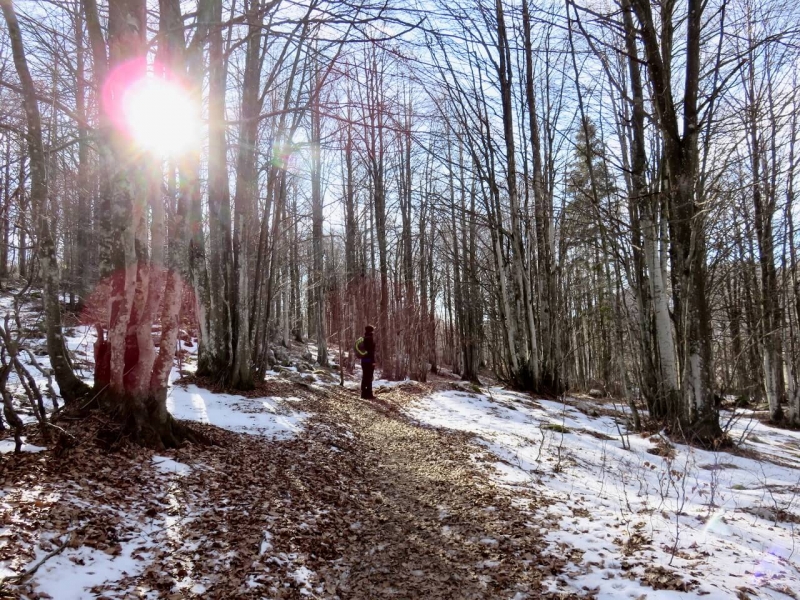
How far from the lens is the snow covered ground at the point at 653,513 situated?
288 centimetres

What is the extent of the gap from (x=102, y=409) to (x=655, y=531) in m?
5.56

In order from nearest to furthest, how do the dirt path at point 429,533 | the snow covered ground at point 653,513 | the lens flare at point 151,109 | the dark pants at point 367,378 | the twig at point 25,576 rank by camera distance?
the twig at point 25,576 → the snow covered ground at point 653,513 → the dirt path at point 429,533 → the lens flare at point 151,109 → the dark pants at point 367,378

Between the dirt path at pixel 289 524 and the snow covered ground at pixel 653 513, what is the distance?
16.8 inches

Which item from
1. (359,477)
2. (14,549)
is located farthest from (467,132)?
(14,549)

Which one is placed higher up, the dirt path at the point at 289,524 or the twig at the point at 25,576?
the twig at the point at 25,576

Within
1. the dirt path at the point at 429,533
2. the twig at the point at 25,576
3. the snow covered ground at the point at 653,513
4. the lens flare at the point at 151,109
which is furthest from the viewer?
the lens flare at the point at 151,109

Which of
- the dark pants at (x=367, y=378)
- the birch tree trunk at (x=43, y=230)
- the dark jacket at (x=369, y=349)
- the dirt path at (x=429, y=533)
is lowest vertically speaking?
the dirt path at (x=429, y=533)

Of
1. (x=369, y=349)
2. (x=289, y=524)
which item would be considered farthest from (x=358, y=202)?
(x=289, y=524)

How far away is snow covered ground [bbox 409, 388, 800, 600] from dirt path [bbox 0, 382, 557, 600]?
0.43 meters

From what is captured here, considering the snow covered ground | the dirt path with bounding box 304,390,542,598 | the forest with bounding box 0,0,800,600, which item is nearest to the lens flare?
the forest with bounding box 0,0,800,600

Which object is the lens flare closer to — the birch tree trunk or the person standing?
the birch tree trunk

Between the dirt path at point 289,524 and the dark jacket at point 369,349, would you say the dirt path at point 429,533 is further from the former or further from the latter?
the dark jacket at point 369,349

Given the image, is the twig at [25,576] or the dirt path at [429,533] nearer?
the twig at [25,576]

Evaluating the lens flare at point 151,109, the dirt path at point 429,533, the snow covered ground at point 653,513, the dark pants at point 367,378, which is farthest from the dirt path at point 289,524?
the dark pants at point 367,378
